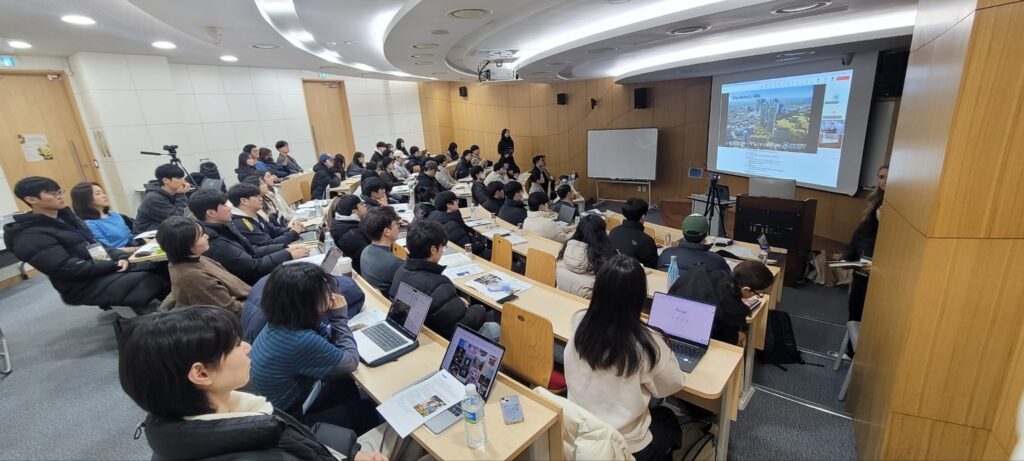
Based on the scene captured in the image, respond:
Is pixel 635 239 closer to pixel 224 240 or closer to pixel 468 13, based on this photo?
pixel 468 13

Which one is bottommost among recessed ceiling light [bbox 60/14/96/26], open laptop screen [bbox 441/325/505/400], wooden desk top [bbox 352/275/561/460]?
wooden desk top [bbox 352/275/561/460]

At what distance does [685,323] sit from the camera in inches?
91.4

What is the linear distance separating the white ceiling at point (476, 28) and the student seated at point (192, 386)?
300 centimetres

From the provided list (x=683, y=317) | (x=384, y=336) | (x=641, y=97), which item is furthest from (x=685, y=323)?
(x=641, y=97)

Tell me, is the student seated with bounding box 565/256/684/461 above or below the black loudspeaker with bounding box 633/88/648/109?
below

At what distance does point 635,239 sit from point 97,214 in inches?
205

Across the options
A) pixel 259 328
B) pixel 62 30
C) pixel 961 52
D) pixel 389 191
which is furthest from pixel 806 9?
pixel 62 30

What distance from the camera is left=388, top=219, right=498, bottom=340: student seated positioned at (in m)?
2.45

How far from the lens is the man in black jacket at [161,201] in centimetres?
449

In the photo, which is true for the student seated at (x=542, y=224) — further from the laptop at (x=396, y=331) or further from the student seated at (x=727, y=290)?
the laptop at (x=396, y=331)

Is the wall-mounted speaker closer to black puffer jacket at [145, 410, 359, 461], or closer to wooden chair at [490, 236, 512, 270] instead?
wooden chair at [490, 236, 512, 270]

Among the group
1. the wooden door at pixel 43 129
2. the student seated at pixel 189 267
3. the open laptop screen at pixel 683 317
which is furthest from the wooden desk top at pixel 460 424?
the wooden door at pixel 43 129

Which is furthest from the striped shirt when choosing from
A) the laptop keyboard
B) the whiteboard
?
the whiteboard

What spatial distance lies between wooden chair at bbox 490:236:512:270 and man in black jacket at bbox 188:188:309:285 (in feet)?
6.26
